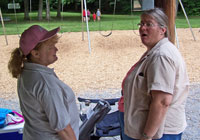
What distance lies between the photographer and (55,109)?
1297 mm

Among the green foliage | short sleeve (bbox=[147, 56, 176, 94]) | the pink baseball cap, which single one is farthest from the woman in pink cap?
the green foliage

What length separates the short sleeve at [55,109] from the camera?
1.29m

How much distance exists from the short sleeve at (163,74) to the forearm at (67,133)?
1.63 ft

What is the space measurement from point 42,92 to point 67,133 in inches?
10.9

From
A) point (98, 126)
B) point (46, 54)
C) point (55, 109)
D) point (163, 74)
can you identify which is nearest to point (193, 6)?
point (98, 126)

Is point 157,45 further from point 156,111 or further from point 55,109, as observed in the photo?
point 55,109

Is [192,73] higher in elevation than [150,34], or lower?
lower

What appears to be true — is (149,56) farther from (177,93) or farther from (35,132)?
(35,132)

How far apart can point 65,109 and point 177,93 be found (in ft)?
2.11

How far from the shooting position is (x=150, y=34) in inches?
59.3

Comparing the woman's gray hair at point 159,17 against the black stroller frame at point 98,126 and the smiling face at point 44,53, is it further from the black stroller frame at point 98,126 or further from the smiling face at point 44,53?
the black stroller frame at point 98,126

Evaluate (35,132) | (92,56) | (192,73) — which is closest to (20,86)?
(35,132)

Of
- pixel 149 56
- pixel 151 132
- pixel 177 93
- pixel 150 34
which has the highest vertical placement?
pixel 150 34

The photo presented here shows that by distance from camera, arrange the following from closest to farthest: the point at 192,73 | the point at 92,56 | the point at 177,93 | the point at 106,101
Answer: the point at 177,93 < the point at 106,101 < the point at 192,73 < the point at 92,56
